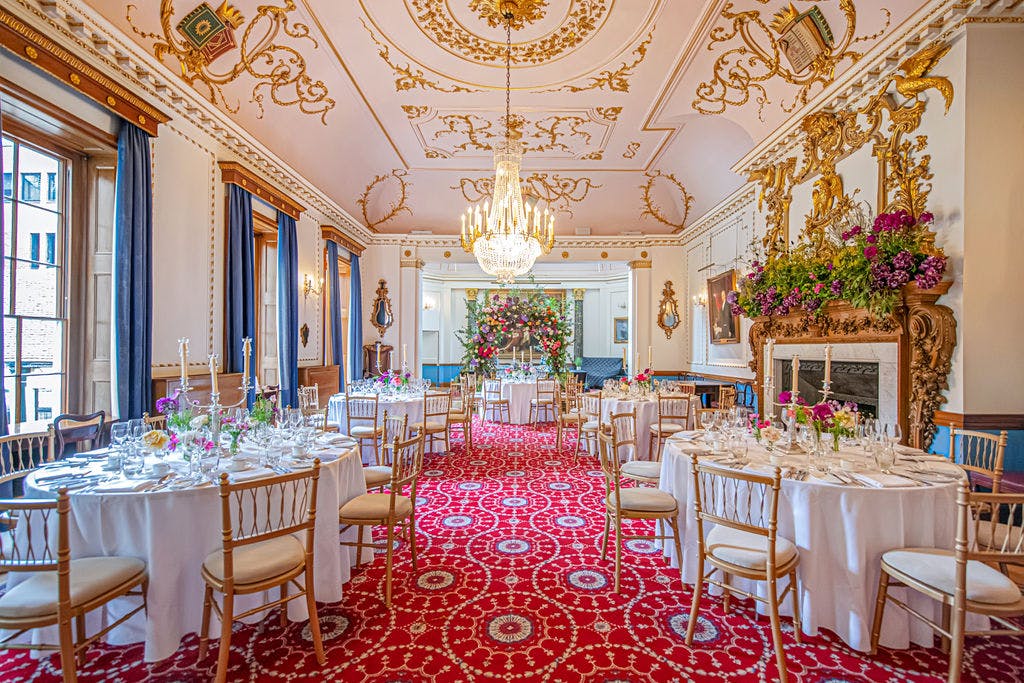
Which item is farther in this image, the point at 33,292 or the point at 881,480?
the point at 33,292

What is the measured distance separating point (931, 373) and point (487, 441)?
19.5ft

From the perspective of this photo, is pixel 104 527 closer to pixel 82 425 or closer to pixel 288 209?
pixel 82 425

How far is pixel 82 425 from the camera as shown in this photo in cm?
367

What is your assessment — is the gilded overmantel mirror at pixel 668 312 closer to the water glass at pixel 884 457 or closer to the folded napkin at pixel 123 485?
the water glass at pixel 884 457

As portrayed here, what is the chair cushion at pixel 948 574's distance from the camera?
2084mm

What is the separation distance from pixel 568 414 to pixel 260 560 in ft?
19.3

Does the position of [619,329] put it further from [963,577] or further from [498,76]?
[963,577]

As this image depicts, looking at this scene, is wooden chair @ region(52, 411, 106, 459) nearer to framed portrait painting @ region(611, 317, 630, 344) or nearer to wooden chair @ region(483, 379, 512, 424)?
wooden chair @ region(483, 379, 512, 424)

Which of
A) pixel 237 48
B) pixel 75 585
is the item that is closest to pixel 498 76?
pixel 237 48

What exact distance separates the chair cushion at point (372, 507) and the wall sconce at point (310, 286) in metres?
6.00

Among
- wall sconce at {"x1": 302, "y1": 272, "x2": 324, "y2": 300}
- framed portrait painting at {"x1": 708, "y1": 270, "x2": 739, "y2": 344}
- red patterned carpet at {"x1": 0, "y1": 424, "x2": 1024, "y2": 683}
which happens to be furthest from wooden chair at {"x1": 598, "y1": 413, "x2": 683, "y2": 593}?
wall sconce at {"x1": 302, "y1": 272, "x2": 324, "y2": 300}

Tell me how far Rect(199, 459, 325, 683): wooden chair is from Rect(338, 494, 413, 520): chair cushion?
Answer: 401 millimetres

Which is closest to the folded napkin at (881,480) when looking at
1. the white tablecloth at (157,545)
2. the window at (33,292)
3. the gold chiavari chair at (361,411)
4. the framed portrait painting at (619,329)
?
the white tablecloth at (157,545)

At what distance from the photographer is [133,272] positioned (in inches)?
173
